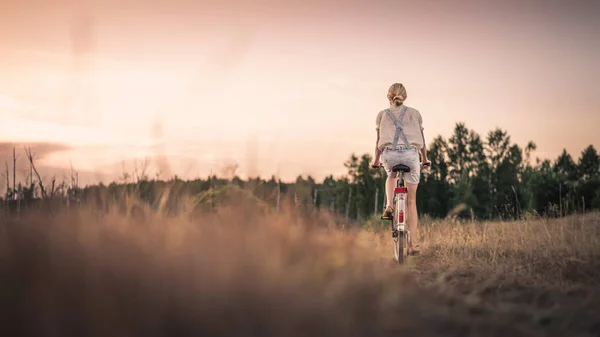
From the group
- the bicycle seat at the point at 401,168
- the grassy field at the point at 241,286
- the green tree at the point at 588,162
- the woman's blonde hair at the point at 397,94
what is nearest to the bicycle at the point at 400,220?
the bicycle seat at the point at 401,168

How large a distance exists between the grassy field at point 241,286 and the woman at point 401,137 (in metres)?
3.29

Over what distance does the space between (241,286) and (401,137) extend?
608cm

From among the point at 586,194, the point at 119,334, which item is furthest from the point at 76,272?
the point at 586,194

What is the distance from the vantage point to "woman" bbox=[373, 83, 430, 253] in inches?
392

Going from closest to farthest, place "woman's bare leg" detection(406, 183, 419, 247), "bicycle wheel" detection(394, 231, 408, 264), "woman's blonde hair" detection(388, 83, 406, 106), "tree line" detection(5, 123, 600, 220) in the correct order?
"bicycle wheel" detection(394, 231, 408, 264) < "woman's blonde hair" detection(388, 83, 406, 106) < "woman's bare leg" detection(406, 183, 419, 247) < "tree line" detection(5, 123, 600, 220)

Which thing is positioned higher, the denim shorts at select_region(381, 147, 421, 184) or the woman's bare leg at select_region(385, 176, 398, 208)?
the denim shorts at select_region(381, 147, 421, 184)

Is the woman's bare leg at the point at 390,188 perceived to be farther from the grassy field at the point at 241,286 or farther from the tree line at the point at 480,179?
the tree line at the point at 480,179

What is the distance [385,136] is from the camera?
1003cm

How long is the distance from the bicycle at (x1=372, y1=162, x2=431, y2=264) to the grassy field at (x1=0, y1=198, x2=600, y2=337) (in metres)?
2.83

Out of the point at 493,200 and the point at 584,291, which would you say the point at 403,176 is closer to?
the point at 584,291

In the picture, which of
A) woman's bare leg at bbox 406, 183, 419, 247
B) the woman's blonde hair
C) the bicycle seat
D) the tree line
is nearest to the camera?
the bicycle seat

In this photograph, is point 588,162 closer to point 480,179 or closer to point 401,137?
point 480,179

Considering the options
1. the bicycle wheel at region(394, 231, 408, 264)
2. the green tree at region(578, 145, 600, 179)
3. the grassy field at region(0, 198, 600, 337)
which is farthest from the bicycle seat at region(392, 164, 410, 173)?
the green tree at region(578, 145, 600, 179)

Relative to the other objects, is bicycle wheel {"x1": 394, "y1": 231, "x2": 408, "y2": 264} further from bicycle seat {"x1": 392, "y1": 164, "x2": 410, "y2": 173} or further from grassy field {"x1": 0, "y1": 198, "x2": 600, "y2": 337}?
grassy field {"x1": 0, "y1": 198, "x2": 600, "y2": 337}
